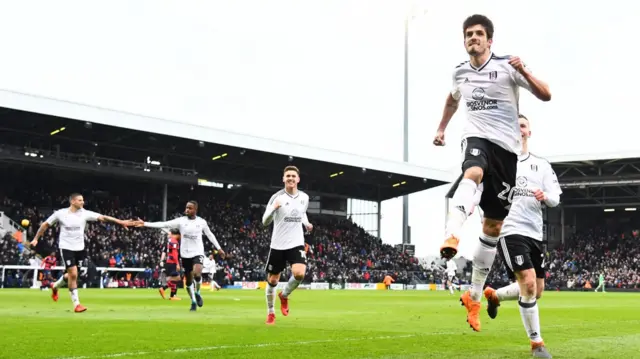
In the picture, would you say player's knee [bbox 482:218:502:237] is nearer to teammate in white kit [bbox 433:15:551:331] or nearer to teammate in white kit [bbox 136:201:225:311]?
teammate in white kit [bbox 433:15:551:331]

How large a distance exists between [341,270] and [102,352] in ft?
159

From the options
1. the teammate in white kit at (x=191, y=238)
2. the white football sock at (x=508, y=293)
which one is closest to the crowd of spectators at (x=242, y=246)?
the teammate in white kit at (x=191, y=238)

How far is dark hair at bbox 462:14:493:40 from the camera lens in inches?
268

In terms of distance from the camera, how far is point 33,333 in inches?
378

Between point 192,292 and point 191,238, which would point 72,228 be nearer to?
point 192,292

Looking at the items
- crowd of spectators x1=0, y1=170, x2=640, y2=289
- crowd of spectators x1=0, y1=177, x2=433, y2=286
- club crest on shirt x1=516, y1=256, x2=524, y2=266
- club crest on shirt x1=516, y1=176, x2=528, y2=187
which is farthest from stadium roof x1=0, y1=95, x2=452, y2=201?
club crest on shirt x1=516, y1=256, x2=524, y2=266

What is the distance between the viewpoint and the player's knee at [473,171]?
6.30 meters

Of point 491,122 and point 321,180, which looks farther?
point 321,180

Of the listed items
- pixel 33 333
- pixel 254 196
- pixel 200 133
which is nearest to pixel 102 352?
pixel 33 333

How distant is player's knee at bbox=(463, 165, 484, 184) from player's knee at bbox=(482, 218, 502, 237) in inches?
33.7

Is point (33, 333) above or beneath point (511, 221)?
beneath

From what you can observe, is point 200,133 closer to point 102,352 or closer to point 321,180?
point 321,180

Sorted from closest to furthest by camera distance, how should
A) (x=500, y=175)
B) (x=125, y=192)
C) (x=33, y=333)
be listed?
(x=500, y=175) → (x=33, y=333) → (x=125, y=192)

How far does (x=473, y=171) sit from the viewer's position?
20.9 feet
